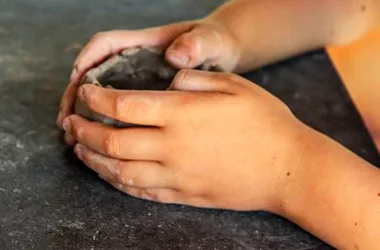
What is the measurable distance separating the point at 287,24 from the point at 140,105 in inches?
12.6

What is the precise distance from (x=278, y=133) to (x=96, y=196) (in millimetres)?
181

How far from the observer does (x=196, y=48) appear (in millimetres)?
753

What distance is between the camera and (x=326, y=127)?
2.64 feet

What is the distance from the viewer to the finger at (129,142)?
66 cm

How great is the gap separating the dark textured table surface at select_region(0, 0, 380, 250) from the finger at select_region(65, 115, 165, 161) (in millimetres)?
38

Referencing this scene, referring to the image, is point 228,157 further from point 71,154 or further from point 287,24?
point 287,24

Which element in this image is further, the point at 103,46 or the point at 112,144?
the point at 103,46

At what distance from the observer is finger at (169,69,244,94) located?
2.25ft

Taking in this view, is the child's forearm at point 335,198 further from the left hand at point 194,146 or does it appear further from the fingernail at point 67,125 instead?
the fingernail at point 67,125

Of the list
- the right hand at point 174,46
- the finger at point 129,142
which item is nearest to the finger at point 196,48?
the right hand at point 174,46

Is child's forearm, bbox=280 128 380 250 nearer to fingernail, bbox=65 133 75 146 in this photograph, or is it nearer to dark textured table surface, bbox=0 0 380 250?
dark textured table surface, bbox=0 0 380 250

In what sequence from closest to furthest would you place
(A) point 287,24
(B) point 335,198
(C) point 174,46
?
(B) point 335,198, (C) point 174,46, (A) point 287,24

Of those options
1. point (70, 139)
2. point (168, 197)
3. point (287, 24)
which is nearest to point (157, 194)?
point (168, 197)

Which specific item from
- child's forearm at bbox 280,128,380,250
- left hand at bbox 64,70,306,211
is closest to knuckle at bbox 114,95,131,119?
left hand at bbox 64,70,306,211
